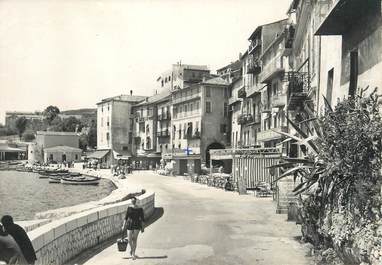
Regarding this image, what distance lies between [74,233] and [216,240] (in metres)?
4.29

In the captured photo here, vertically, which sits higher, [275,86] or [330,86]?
[275,86]

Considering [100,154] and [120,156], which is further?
[100,154]

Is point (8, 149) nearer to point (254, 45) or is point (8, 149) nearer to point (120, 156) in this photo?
point (120, 156)

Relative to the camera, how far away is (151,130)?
84062mm

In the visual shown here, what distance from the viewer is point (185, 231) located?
15703mm

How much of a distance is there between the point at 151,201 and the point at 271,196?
11.2 meters

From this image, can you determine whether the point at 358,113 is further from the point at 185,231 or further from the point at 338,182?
the point at 185,231

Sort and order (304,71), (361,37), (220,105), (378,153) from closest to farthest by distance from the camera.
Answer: (378,153)
(361,37)
(304,71)
(220,105)

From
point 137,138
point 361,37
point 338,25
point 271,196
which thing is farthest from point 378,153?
point 137,138

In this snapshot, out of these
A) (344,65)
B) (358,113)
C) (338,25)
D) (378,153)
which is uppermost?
(338,25)

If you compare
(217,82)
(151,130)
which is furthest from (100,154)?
(217,82)

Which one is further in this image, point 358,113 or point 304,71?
point 304,71

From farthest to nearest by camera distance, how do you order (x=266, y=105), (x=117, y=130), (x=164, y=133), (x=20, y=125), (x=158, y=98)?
(x=20, y=125) → (x=117, y=130) → (x=158, y=98) → (x=164, y=133) → (x=266, y=105)

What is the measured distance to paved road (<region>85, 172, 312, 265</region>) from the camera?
11664 mm
